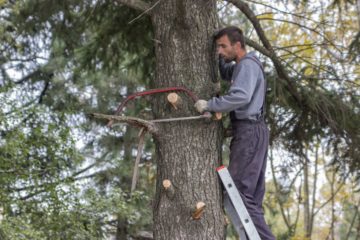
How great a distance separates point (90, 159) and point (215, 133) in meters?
8.71

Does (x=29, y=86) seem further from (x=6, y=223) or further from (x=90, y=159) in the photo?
(x=6, y=223)

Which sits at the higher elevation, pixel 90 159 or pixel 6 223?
pixel 90 159

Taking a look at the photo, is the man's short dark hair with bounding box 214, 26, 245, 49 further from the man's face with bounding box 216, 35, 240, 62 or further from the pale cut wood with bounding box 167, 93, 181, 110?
the pale cut wood with bounding box 167, 93, 181, 110

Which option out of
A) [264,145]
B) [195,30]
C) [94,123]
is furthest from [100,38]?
[94,123]

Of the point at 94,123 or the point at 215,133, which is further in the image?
the point at 94,123

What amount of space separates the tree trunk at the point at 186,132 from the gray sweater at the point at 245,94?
20 centimetres

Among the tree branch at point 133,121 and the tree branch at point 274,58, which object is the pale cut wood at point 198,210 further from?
the tree branch at point 274,58

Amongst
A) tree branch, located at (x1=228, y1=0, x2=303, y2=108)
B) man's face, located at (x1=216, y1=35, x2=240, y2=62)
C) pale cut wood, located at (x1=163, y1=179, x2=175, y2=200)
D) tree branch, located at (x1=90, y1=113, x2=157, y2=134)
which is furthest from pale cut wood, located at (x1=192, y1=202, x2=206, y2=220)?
tree branch, located at (x1=228, y1=0, x2=303, y2=108)

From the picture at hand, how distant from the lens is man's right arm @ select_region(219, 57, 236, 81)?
452 centimetres

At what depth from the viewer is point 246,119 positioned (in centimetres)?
415

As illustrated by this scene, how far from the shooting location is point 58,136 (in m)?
7.41

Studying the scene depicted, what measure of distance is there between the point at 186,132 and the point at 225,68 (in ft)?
2.27

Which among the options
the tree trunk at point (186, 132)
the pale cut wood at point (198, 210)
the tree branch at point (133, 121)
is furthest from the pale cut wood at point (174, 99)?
the pale cut wood at point (198, 210)

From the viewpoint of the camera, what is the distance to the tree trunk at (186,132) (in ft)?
13.2
